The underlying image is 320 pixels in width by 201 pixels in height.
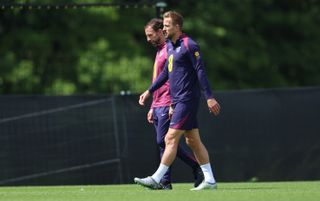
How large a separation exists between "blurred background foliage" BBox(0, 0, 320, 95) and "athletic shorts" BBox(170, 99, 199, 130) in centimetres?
1503

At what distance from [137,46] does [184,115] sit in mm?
18915

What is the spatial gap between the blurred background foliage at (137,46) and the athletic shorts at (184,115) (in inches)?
592

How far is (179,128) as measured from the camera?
42.3 ft

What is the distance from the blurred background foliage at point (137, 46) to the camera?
29641 millimetres

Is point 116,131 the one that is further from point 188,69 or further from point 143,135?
point 188,69

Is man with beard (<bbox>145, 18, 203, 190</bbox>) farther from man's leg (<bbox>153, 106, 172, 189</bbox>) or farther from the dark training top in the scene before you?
the dark training top

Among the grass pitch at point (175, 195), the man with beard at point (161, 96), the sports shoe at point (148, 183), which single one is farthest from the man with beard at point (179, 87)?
the man with beard at point (161, 96)

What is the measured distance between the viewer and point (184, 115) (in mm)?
12914

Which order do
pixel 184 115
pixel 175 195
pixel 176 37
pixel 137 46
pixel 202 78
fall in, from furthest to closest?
pixel 137 46
pixel 176 37
pixel 184 115
pixel 202 78
pixel 175 195

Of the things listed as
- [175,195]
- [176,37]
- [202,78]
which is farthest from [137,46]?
[175,195]

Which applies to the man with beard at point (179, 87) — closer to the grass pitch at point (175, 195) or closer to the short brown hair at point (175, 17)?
the short brown hair at point (175, 17)

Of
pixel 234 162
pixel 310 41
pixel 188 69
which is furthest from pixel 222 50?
pixel 188 69

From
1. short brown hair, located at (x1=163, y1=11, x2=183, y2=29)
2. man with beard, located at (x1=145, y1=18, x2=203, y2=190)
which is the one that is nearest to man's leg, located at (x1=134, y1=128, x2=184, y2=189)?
man with beard, located at (x1=145, y1=18, x2=203, y2=190)

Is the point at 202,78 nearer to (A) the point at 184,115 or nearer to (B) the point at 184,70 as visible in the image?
(B) the point at 184,70
